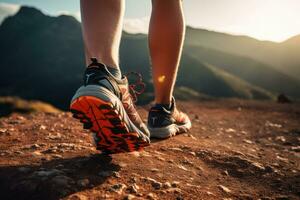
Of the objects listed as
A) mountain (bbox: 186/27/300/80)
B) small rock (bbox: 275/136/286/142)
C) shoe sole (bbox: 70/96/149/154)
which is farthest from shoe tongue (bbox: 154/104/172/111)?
mountain (bbox: 186/27/300/80)

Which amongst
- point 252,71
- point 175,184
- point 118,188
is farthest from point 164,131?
point 252,71

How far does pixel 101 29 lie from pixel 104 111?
679 mm

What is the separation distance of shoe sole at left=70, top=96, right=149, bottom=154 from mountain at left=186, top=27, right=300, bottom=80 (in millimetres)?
135396

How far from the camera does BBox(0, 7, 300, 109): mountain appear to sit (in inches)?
4114

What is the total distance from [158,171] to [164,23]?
61.3 inches

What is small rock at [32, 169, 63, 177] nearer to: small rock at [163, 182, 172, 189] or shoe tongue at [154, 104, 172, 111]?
small rock at [163, 182, 172, 189]

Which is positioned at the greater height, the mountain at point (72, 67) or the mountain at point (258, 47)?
the mountain at point (258, 47)

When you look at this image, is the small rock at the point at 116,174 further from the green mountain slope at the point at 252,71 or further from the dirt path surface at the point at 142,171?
the green mountain slope at the point at 252,71

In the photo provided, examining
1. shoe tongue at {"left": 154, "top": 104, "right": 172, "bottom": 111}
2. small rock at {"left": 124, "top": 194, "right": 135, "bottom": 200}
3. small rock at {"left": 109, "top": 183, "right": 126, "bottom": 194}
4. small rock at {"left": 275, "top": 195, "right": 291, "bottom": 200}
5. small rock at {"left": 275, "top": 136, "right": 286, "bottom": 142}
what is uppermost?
shoe tongue at {"left": 154, "top": 104, "right": 172, "bottom": 111}

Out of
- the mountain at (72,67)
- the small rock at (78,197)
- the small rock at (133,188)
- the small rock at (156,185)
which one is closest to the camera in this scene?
the small rock at (78,197)

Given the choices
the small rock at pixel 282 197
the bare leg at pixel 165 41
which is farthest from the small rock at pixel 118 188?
the bare leg at pixel 165 41

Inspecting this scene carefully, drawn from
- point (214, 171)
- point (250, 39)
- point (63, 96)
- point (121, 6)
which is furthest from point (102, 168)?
point (250, 39)

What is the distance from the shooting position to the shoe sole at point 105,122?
222cm

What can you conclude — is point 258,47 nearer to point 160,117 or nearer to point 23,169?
point 160,117
